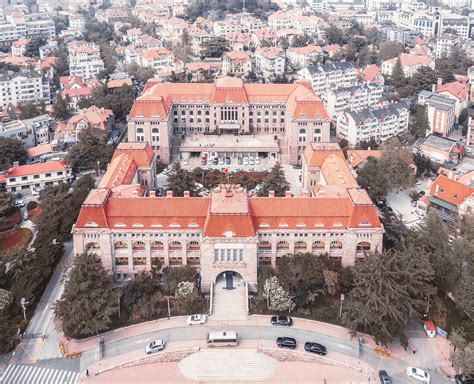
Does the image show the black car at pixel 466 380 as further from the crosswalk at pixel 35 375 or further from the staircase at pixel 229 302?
the crosswalk at pixel 35 375

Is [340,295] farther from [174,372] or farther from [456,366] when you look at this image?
[174,372]

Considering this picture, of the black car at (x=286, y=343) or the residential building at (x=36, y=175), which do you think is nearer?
the black car at (x=286, y=343)

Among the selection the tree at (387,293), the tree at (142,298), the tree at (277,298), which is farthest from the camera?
the tree at (277,298)

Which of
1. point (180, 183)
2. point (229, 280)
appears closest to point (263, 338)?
point (229, 280)

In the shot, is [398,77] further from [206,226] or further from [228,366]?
[228,366]

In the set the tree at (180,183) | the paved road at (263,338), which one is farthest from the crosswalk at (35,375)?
the tree at (180,183)

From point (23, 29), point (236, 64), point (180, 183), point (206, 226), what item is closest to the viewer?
point (206, 226)

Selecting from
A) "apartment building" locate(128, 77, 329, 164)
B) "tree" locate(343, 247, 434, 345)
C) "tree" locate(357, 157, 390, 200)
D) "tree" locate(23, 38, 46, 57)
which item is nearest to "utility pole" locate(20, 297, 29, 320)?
"tree" locate(343, 247, 434, 345)
